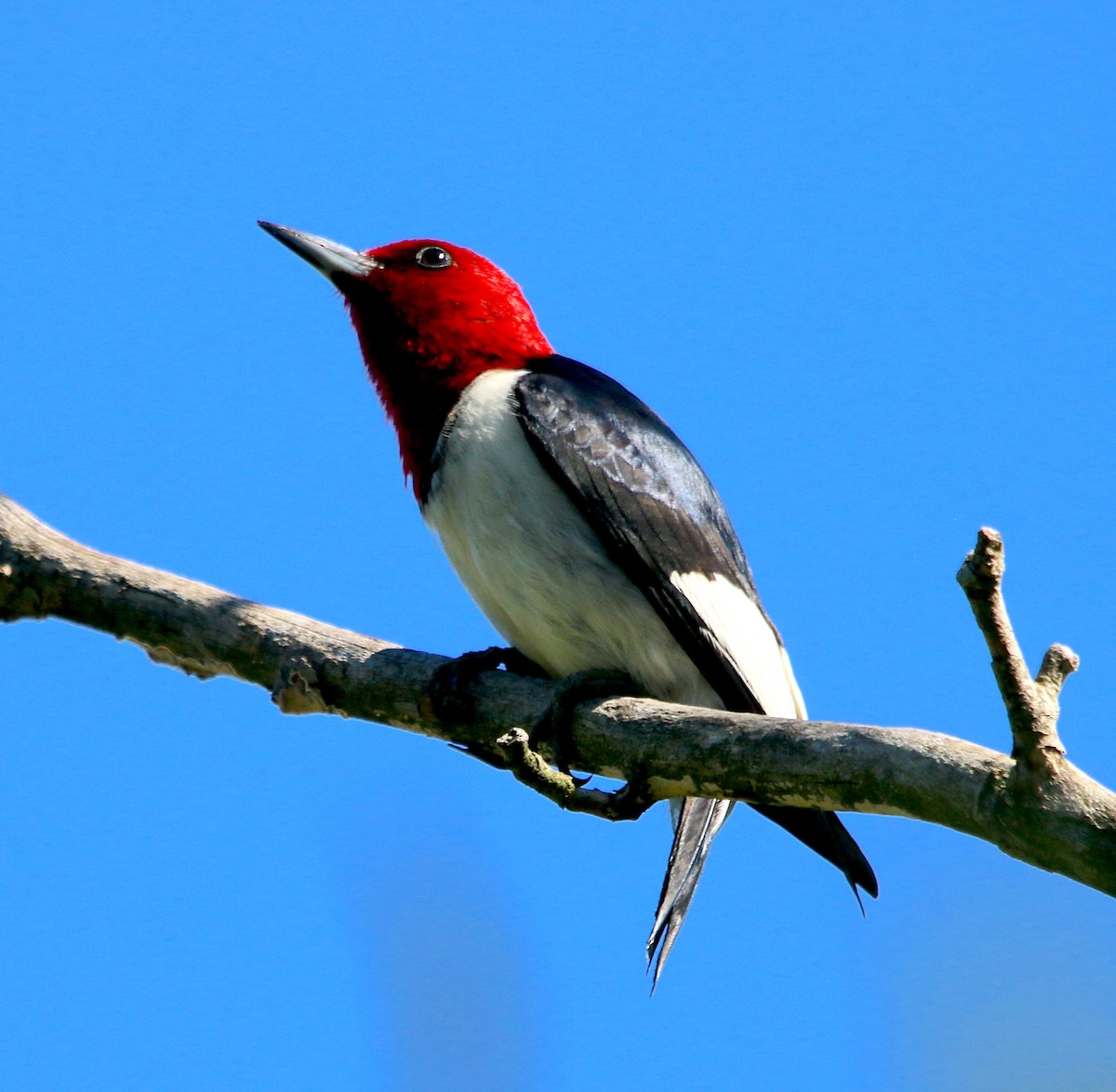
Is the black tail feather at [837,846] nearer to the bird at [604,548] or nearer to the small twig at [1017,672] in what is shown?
the bird at [604,548]

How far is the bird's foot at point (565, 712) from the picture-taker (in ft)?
13.6

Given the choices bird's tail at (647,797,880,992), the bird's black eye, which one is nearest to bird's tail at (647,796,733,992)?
bird's tail at (647,797,880,992)

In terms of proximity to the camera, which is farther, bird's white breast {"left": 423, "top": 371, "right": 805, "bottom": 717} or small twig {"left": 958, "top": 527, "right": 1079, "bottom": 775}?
bird's white breast {"left": 423, "top": 371, "right": 805, "bottom": 717}

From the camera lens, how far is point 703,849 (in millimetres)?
4758

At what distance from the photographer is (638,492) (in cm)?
480

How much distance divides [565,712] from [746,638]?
0.85m

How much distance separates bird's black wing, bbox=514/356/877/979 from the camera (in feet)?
14.9

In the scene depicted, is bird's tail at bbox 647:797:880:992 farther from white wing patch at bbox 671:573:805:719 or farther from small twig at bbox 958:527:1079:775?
small twig at bbox 958:527:1079:775

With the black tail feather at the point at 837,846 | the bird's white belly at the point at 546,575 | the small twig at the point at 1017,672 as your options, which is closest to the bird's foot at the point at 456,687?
the bird's white belly at the point at 546,575

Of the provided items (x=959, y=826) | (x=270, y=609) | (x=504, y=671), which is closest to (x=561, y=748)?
(x=504, y=671)

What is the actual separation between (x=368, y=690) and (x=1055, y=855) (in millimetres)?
2325

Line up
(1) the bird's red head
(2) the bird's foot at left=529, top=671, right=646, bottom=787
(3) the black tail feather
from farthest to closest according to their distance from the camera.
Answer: (1) the bird's red head < (3) the black tail feather < (2) the bird's foot at left=529, top=671, right=646, bottom=787

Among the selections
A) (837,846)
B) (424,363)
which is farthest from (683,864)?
(424,363)

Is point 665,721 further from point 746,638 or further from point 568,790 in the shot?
point 746,638
